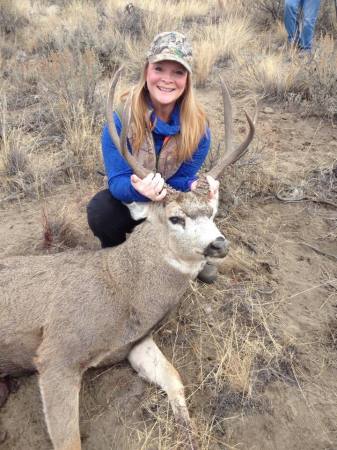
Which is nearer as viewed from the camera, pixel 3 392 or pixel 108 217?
pixel 3 392

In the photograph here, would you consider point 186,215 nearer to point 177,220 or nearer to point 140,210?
point 177,220

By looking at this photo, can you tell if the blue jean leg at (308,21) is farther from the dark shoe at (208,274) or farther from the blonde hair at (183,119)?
the dark shoe at (208,274)

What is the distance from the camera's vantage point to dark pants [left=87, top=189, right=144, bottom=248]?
333cm

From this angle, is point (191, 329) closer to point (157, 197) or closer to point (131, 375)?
point (131, 375)

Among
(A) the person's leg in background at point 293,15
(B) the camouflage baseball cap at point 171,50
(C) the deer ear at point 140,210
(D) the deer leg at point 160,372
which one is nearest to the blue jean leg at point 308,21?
(A) the person's leg in background at point 293,15

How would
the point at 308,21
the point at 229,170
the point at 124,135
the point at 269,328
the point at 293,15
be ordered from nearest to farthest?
the point at 124,135
the point at 269,328
the point at 229,170
the point at 308,21
the point at 293,15

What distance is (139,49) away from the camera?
7547mm

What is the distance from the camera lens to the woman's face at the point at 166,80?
2.85 metres

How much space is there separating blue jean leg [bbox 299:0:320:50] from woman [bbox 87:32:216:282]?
4912mm

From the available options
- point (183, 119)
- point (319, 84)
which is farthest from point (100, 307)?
point (319, 84)

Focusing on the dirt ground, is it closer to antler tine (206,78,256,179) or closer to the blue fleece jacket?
the blue fleece jacket

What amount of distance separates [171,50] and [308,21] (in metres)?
5.33

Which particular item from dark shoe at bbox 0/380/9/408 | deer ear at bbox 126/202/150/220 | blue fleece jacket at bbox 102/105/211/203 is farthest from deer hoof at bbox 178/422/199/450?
blue fleece jacket at bbox 102/105/211/203

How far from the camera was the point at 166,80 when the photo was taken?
2.87 metres
